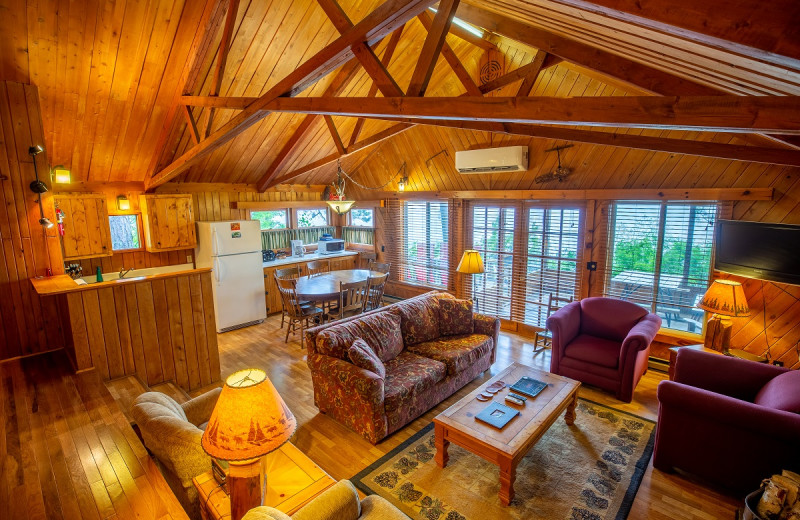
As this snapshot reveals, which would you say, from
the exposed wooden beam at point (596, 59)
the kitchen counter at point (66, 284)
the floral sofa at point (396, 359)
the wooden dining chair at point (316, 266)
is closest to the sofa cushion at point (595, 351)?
the floral sofa at point (396, 359)

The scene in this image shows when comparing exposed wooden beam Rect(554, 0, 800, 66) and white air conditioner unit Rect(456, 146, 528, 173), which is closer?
exposed wooden beam Rect(554, 0, 800, 66)

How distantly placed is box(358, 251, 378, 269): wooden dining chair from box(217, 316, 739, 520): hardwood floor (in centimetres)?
238

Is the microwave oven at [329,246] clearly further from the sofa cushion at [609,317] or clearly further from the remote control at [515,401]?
the remote control at [515,401]

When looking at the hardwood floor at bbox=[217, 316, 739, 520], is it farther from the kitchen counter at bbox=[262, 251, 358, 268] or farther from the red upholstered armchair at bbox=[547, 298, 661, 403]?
the kitchen counter at bbox=[262, 251, 358, 268]

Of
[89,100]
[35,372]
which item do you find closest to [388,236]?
[89,100]

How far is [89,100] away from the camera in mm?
4062

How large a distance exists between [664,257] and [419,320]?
3100 mm

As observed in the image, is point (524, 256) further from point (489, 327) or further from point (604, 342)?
point (604, 342)

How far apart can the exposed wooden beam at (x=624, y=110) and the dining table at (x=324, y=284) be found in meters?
3.04

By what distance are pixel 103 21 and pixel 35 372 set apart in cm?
329

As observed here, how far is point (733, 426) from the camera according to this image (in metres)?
2.58

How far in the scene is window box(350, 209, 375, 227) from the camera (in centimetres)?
812

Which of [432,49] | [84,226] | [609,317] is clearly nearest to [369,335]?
[432,49]

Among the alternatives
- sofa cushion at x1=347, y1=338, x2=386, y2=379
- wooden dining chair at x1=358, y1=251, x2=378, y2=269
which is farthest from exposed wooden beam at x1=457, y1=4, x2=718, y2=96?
wooden dining chair at x1=358, y1=251, x2=378, y2=269
